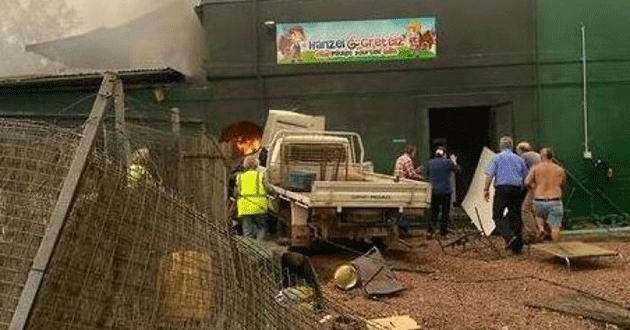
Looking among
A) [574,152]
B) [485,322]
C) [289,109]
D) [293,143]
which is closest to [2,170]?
[485,322]

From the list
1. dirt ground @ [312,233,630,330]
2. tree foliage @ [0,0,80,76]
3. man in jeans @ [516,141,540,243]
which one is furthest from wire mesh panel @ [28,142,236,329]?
tree foliage @ [0,0,80,76]

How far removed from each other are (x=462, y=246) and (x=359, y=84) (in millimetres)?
5872

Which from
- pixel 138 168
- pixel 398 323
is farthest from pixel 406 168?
pixel 138 168

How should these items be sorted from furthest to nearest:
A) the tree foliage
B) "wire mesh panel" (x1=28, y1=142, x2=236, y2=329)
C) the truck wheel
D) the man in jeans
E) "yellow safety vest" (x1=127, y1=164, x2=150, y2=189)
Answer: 1. the tree foliage
2. the man in jeans
3. the truck wheel
4. "yellow safety vest" (x1=127, y1=164, x2=150, y2=189)
5. "wire mesh panel" (x1=28, y1=142, x2=236, y2=329)

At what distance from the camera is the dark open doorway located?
2023 centimetres

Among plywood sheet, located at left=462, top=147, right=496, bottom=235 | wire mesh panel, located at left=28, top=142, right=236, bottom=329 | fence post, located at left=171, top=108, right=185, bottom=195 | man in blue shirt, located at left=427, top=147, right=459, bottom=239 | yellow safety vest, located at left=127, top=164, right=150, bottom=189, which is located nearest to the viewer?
wire mesh panel, located at left=28, top=142, right=236, bottom=329

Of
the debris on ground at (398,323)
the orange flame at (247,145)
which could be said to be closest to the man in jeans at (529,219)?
the debris on ground at (398,323)

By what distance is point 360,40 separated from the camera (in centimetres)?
1864

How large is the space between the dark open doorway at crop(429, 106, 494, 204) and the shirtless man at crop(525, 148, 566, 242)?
6369mm

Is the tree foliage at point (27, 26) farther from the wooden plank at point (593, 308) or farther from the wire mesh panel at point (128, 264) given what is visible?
the wire mesh panel at point (128, 264)

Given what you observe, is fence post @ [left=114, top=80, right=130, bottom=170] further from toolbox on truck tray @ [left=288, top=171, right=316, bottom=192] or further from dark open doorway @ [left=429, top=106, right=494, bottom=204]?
dark open doorway @ [left=429, top=106, right=494, bottom=204]

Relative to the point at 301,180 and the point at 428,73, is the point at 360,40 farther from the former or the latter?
the point at 301,180

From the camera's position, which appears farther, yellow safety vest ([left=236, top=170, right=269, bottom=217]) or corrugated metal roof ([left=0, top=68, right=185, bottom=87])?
corrugated metal roof ([left=0, top=68, right=185, bottom=87])

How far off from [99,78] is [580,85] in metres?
10.9
